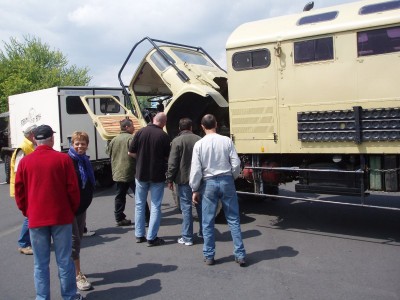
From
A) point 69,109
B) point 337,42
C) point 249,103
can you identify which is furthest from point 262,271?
point 69,109

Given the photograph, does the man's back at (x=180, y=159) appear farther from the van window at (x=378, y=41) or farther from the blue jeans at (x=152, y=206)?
the van window at (x=378, y=41)

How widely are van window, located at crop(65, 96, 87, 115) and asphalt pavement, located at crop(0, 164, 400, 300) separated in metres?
4.13

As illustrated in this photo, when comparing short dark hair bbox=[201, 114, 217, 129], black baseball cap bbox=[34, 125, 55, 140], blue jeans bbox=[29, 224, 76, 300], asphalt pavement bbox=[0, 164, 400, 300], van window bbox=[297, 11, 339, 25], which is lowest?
asphalt pavement bbox=[0, 164, 400, 300]

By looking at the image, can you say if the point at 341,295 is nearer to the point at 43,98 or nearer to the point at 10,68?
the point at 43,98

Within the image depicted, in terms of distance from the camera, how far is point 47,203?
382 cm

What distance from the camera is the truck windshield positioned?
8408 millimetres

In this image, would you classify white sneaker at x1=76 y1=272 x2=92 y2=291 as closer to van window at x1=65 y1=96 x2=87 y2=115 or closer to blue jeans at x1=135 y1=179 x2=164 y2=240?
blue jeans at x1=135 y1=179 x2=164 y2=240

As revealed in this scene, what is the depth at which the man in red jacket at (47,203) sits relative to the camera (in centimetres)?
381

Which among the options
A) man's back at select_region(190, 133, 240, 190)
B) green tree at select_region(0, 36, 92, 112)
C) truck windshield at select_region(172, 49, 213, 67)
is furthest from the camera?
green tree at select_region(0, 36, 92, 112)

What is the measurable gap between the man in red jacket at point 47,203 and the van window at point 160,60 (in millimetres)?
4426

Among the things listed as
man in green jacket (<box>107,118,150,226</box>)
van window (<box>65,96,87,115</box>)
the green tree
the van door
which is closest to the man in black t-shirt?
man in green jacket (<box>107,118,150,226</box>)

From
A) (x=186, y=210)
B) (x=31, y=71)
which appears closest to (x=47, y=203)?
(x=186, y=210)

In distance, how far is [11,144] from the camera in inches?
557

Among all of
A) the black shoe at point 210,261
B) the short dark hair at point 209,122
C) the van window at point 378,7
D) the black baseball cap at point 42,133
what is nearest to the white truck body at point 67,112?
the short dark hair at point 209,122
